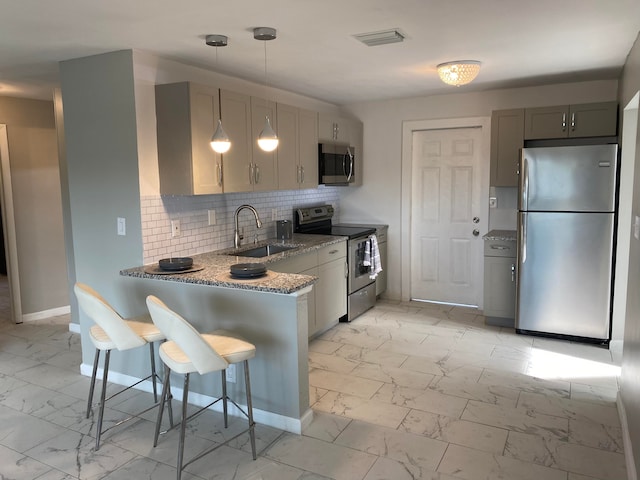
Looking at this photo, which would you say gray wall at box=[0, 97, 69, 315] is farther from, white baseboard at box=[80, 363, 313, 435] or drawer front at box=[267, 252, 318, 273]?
drawer front at box=[267, 252, 318, 273]

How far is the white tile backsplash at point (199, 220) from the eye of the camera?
343 centimetres

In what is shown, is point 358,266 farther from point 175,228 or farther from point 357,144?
point 175,228

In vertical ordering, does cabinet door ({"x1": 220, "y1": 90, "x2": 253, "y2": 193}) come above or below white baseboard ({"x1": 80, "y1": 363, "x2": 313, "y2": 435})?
above

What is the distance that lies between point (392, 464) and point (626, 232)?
113 inches

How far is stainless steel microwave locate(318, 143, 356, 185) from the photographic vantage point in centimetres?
495

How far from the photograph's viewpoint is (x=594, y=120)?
4371mm

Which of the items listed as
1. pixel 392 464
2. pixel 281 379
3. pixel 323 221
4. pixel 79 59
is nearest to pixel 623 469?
pixel 392 464

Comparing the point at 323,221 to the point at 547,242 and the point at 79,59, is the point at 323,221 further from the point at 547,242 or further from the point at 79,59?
the point at 79,59

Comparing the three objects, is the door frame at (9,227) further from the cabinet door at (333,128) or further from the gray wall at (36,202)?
the cabinet door at (333,128)

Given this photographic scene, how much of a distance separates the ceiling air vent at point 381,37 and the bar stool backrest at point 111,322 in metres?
2.14

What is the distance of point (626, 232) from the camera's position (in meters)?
4.02

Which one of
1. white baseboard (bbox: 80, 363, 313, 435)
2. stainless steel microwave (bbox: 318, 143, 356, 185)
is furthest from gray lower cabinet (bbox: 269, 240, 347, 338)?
white baseboard (bbox: 80, 363, 313, 435)

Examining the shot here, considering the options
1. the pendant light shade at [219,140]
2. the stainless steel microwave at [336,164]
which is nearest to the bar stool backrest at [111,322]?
the pendant light shade at [219,140]

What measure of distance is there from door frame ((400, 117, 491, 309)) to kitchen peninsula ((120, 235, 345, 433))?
2.98 metres
